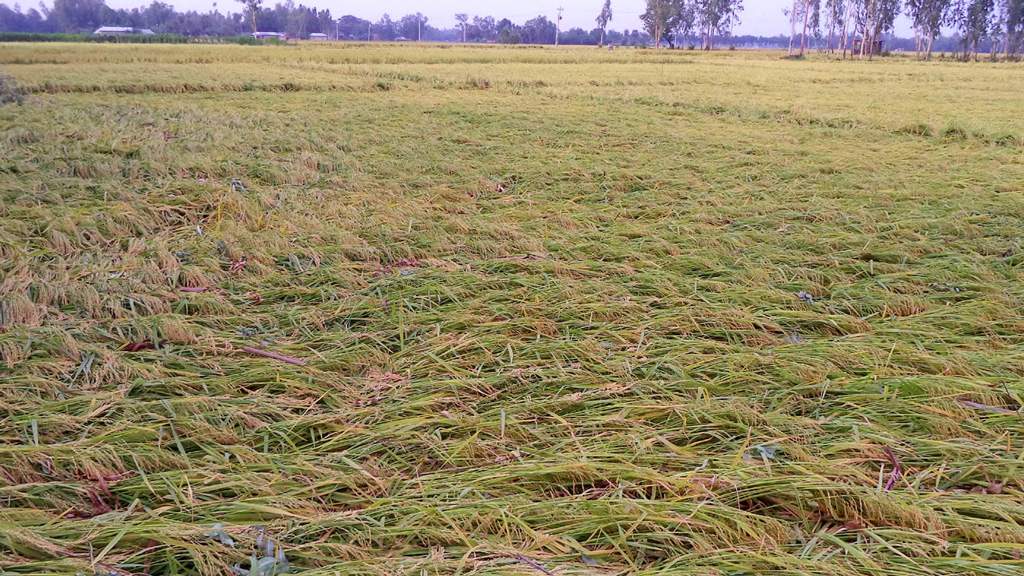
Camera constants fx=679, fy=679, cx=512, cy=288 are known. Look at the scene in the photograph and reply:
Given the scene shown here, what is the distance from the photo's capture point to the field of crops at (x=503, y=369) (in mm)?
1682

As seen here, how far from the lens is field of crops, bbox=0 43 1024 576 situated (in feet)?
5.52

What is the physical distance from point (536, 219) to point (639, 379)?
2533 mm

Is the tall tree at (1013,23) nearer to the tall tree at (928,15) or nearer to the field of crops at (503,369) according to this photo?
the tall tree at (928,15)

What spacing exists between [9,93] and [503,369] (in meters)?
12.6

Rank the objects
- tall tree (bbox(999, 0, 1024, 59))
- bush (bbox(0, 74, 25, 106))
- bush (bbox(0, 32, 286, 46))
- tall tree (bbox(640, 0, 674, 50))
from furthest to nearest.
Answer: tall tree (bbox(640, 0, 674, 50)) → tall tree (bbox(999, 0, 1024, 59)) → bush (bbox(0, 32, 286, 46)) → bush (bbox(0, 74, 25, 106))

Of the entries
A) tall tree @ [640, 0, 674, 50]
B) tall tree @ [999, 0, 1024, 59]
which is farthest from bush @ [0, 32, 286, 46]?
tall tree @ [999, 0, 1024, 59]

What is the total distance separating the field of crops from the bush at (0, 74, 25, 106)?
228 inches

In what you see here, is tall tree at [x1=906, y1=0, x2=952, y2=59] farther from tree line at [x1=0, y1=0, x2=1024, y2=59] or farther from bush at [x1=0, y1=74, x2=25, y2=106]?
bush at [x1=0, y1=74, x2=25, y2=106]

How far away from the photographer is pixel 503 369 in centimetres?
260

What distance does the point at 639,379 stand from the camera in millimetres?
2508

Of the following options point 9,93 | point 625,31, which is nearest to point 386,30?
point 625,31

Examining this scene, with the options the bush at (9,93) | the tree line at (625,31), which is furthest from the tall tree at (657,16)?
the bush at (9,93)

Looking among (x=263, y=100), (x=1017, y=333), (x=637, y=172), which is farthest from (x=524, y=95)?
(x=1017, y=333)

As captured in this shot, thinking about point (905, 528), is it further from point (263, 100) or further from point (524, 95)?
point (524, 95)
